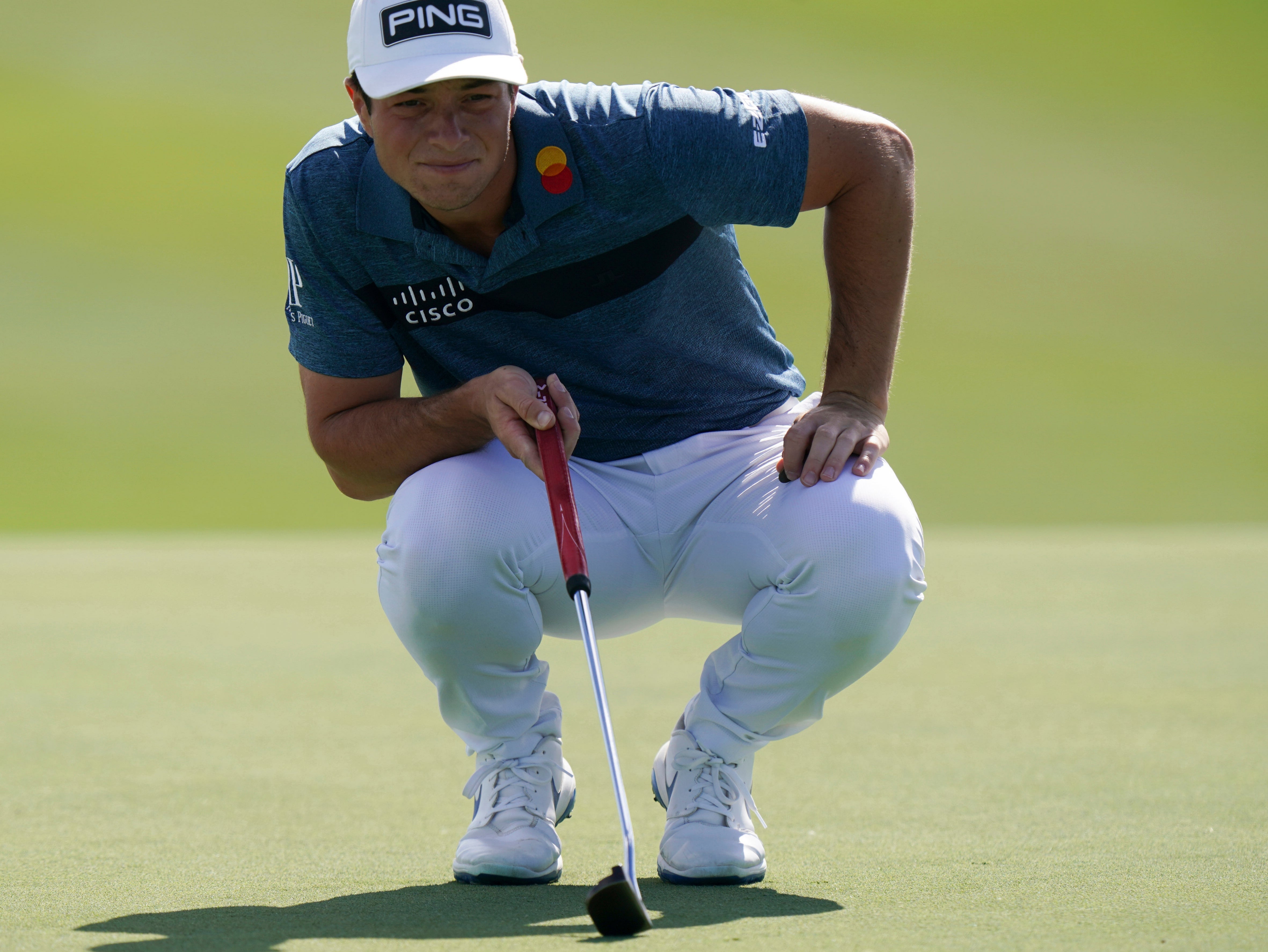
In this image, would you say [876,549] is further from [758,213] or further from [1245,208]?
[1245,208]

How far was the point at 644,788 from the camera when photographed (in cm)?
196

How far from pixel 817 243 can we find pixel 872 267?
906cm

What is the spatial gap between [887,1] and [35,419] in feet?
24.5

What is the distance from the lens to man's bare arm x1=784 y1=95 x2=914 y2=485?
5.26 feet

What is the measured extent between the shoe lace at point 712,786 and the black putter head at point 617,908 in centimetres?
35

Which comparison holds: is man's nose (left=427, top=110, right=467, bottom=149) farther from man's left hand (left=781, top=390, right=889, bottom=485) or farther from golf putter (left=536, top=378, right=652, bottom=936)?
man's left hand (left=781, top=390, right=889, bottom=485)

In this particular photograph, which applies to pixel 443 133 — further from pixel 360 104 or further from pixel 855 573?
pixel 855 573

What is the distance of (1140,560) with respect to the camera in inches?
200

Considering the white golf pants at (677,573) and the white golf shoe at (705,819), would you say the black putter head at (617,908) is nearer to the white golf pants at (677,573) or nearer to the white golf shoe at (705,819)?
the white golf shoe at (705,819)

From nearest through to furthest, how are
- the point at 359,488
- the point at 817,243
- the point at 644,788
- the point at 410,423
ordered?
the point at 410,423 < the point at 359,488 < the point at 644,788 < the point at 817,243

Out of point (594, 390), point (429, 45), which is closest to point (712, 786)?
point (594, 390)

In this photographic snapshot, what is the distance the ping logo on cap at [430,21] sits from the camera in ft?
4.84

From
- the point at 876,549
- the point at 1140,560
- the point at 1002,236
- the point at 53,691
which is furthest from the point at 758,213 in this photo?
the point at 1002,236

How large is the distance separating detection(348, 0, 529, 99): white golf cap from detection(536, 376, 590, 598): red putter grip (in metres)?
0.33
